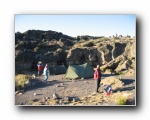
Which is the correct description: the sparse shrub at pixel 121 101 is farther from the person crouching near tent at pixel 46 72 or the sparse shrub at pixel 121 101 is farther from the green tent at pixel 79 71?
the person crouching near tent at pixel 46 72

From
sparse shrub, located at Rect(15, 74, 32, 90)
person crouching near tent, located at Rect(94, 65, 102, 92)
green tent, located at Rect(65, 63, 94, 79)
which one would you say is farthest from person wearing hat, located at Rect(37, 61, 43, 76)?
person crouching near tent, located at Rect(94, 65, 102, 92)

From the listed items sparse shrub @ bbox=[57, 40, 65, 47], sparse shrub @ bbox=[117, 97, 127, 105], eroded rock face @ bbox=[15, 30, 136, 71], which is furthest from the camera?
sparse shrub @ bbox=[57, 40, 65, 47]

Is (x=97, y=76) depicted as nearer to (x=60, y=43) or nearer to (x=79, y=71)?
(x=79, y=71)

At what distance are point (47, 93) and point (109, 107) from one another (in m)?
1.16

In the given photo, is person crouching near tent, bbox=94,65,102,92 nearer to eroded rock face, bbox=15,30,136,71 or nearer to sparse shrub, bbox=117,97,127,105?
eroded rock face, bbox=15,30,136,71

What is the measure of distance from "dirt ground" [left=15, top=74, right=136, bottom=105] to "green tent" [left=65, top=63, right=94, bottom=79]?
3.7 inches

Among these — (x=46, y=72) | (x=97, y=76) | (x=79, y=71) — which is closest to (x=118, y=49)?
(x=97, y=76)

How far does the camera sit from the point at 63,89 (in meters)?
10.2

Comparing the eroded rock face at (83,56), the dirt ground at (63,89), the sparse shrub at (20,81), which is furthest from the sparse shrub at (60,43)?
the sparse shrub at (20,81)

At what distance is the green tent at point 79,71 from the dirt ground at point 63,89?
0.09m

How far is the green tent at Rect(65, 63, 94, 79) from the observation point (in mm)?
10125

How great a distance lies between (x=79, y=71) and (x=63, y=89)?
0.47 m

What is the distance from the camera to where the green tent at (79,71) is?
1012cm

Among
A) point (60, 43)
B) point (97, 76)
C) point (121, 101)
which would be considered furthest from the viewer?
point (60, 43)
